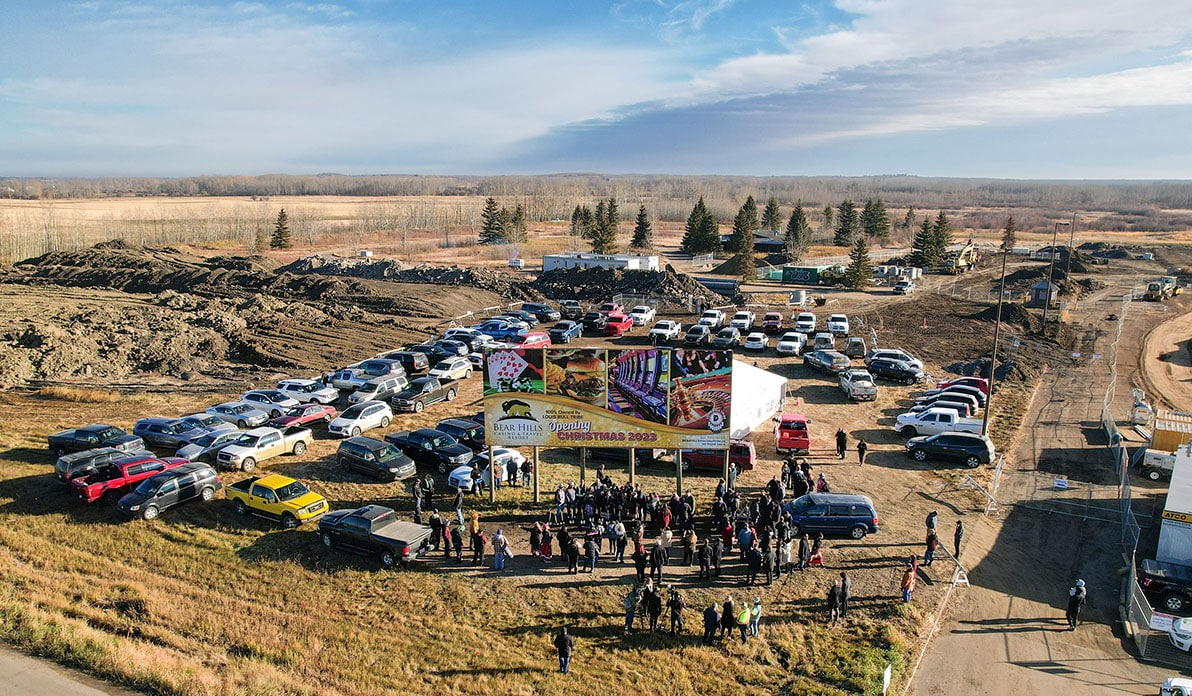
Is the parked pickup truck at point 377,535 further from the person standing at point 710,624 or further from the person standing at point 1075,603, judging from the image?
the person standing at point 1075,603

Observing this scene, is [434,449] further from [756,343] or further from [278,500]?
[756,343]

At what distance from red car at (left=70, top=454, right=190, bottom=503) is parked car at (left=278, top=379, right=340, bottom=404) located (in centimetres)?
929

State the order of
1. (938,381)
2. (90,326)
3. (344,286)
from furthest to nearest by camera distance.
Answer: (344,286), (90,326), (938,381)

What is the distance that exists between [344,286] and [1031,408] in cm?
5558

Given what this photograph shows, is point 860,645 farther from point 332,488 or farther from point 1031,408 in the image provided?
point 1031,408

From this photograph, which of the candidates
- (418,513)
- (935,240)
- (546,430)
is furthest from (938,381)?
(935,240)

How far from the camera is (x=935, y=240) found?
91.9 metres

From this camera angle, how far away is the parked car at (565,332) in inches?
1978

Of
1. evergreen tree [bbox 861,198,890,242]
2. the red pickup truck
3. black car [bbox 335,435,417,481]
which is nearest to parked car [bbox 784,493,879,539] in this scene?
black car [bbox 335,435,417,481]

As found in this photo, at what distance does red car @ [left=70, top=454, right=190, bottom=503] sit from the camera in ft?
79.6

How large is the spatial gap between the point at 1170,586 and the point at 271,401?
34.4 meters

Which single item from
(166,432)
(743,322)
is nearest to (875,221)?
(743,322)

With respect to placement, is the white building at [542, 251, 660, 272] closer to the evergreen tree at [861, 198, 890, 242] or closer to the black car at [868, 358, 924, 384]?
the black car at [868, 358, 924, 384]

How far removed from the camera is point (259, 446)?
2784 centimetres
